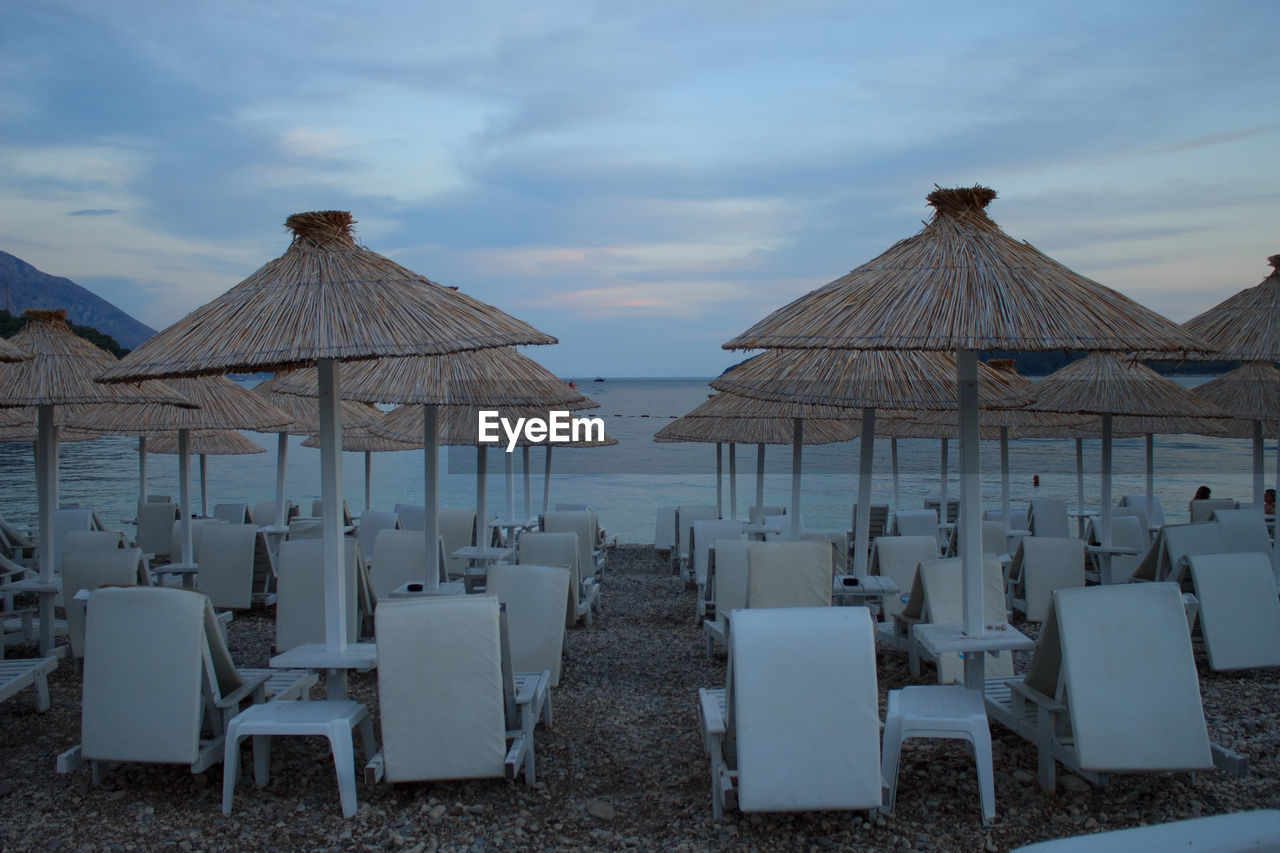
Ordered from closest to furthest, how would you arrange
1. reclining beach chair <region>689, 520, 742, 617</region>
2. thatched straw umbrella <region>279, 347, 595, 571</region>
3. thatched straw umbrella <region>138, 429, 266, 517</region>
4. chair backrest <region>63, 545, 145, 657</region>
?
chair backrest <region>63, 545, 145, 657</region> < thatched straw umbrella <region>279, 347, 595, 571</region> < reclining beach chair <region>689, 520, 742, 617</region> < thatched straw umbrella <region>138, 429, 266, 517</region>

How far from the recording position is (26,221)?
598 inches

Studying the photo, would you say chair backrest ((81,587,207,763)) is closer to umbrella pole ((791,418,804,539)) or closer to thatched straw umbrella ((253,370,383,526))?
umbrella pole ((791,418,804,539))

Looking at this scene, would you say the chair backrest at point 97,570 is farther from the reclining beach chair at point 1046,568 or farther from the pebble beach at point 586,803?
the reclining beach chair at point 1046,568

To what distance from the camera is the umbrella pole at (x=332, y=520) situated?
3283mm

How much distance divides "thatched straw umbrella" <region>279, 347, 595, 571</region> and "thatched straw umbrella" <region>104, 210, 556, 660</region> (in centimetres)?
145

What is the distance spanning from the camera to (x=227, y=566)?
650cm

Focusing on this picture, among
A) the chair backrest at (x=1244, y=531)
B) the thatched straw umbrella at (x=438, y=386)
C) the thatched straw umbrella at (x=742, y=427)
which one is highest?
the thatched straw umbrella at (x=438, y=386)

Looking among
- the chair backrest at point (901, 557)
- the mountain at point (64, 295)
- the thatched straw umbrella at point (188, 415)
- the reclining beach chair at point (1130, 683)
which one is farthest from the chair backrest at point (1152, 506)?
the mountain at point (64, 295)

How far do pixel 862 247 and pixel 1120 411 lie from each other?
9.03 m

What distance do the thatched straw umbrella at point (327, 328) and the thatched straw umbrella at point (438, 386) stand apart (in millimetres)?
1452

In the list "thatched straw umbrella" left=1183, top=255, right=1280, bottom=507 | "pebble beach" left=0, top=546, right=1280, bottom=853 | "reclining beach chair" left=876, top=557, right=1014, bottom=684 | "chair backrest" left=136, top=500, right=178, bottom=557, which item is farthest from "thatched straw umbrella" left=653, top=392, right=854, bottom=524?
"chair backrest" left=136, top=500, right=178, bottom=557

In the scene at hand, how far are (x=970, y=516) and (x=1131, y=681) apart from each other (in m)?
0.82

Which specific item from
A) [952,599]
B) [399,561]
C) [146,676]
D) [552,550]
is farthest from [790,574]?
[146,676]

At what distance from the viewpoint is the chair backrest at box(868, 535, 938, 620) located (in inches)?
227
